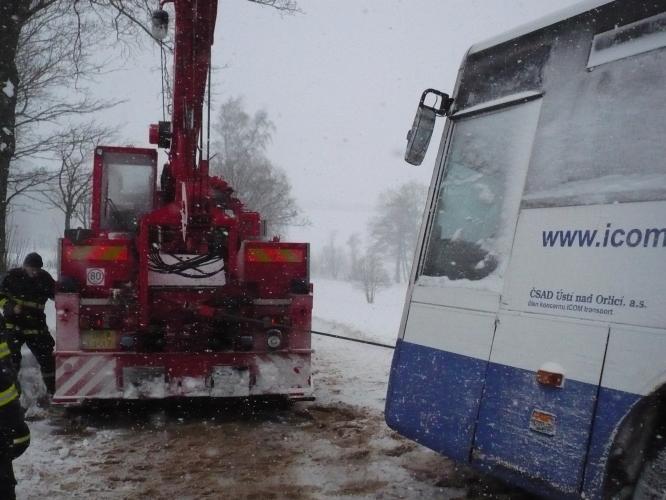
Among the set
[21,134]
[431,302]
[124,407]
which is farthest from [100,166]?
[21,134]

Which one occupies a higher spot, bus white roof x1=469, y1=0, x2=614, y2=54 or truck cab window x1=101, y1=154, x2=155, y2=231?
bus white roof x1=469, y1=0, x2=614, y2=54

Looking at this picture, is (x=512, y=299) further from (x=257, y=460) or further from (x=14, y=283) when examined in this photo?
(x=14, y=283)

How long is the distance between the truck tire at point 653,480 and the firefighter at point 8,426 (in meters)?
3.00

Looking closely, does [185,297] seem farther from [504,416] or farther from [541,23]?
[541,23]

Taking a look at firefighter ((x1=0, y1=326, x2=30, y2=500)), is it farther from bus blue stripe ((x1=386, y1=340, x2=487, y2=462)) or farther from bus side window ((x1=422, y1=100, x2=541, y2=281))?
bus side window ((x1=422, y1=100, x2=541, y2=281))

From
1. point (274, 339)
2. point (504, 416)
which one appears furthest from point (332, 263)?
point (504, 416)

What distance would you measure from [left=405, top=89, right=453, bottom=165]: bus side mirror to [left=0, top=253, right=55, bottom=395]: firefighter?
4.57 metres

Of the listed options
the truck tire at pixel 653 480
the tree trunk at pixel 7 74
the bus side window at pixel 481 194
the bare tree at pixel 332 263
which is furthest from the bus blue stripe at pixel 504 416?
the bare tree at pixel 332 263

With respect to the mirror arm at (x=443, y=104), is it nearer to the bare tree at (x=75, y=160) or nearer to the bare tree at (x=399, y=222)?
the bare tree at (x=75, y=160)

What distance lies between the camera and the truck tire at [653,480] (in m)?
2.45

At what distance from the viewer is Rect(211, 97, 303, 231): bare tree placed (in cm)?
2580

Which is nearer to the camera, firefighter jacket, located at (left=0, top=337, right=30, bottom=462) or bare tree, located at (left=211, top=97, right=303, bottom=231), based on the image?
firefighter jacket, located at (left=0, top=337, right=30, bottom=462)

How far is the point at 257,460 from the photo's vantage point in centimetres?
460

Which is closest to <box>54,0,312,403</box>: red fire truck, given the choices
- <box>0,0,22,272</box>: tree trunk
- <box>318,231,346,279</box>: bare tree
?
<box>0,0,22,272</box>: tree trunk
